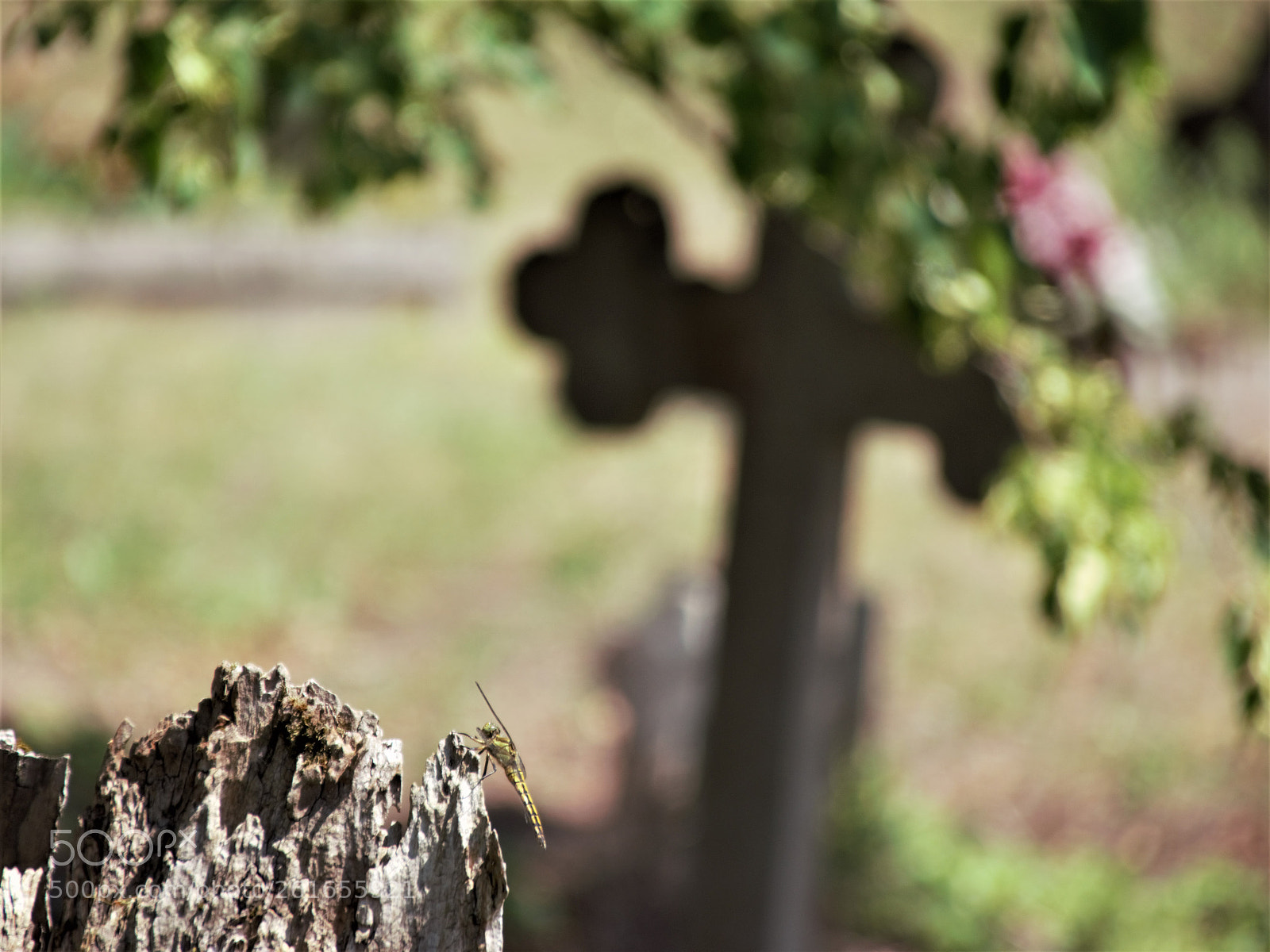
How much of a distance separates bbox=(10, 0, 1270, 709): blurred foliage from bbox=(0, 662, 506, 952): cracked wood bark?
838 mm

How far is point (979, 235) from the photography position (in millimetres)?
1610

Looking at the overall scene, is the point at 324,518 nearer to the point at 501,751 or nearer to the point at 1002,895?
the point at 1002,895

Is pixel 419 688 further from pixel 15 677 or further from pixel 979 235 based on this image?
pixel 979 235

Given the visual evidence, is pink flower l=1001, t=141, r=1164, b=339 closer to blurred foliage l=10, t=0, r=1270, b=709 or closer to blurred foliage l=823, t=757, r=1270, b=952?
blurred foliage l=10, t=0, r=1270, b=709

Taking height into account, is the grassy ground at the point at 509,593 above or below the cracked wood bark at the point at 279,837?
above

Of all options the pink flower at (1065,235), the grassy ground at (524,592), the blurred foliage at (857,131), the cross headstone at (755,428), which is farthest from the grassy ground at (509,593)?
the blurred foliage at (857,131)

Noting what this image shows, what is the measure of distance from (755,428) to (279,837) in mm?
1798

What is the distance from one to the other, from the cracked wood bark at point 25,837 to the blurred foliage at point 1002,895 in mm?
3087

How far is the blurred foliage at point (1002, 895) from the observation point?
11.4ft

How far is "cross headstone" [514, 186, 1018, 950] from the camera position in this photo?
2459 mm

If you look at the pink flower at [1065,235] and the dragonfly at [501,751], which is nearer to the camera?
the dragonfly at [501,751]

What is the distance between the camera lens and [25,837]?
0.84 metres

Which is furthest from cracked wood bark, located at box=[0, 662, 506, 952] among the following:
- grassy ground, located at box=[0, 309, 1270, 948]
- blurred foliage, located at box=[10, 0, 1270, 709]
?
grassy ground, located at box=[0, 309, 1270, 948]

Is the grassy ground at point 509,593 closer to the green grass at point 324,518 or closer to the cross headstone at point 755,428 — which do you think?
the green grass at point 324,518
